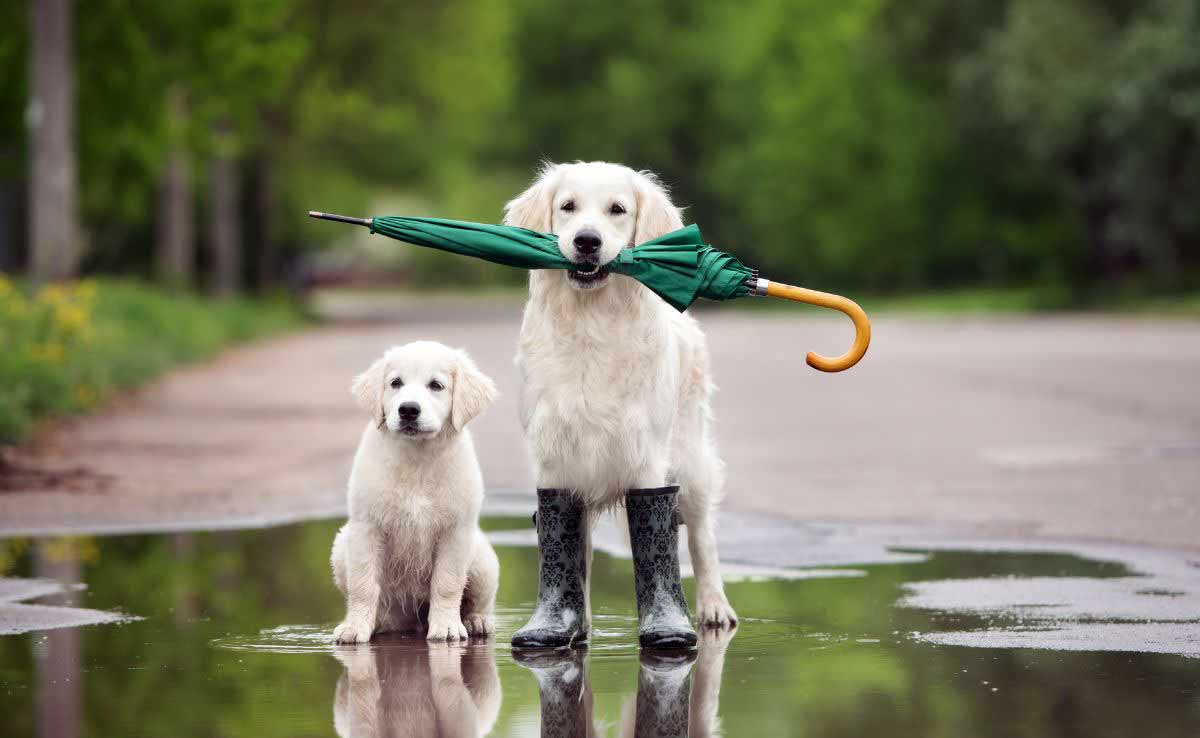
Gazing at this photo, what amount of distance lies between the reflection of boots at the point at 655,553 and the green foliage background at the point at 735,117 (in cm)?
2222

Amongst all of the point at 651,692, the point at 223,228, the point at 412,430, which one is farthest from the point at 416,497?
the point at 223,228

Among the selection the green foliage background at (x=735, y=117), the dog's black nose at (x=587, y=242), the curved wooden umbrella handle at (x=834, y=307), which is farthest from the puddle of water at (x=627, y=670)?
the green foliage background at (x=735, y=117)

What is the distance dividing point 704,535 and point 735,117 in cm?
7748

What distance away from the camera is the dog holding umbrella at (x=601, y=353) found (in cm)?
765

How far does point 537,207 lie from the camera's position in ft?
25.8

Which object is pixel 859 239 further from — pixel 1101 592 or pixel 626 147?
pixel 1101 592

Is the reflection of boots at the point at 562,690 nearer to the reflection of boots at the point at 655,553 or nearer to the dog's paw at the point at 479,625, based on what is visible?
the reflection of boots at the point at 655,553

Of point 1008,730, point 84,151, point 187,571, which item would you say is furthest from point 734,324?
point 1008,730

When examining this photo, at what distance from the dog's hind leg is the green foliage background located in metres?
21.8

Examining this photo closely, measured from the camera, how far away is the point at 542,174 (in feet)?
26.5

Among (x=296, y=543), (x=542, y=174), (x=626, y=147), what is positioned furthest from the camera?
(x=626, y=147)

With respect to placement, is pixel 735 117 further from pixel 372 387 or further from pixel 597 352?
pixel 597 352

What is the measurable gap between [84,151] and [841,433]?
50.7 feet

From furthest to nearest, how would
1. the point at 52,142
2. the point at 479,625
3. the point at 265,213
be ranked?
the point at 265,213 < the point at 52,142 < the point at 479,625
